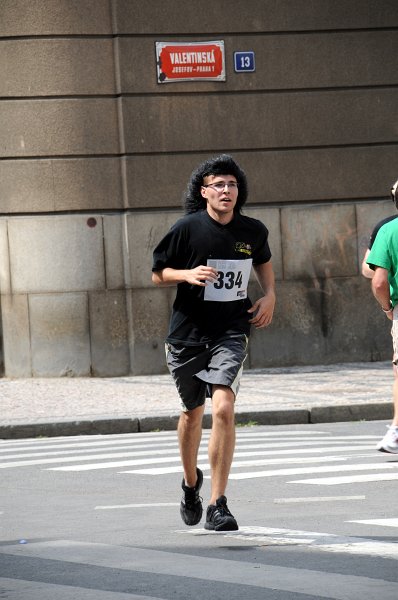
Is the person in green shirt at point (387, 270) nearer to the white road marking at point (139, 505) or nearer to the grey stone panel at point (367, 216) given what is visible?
the white road marking at point (139, 505)

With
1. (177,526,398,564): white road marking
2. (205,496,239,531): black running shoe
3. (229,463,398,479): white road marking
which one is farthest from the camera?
(229,463,398,479): white road marking

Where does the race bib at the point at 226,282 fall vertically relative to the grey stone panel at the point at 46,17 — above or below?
below

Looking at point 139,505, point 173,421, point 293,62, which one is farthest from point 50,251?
point 139,505

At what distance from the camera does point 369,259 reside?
10.0 m

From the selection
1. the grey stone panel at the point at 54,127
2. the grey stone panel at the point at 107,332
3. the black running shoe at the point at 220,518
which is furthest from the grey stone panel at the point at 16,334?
the black running shoe at the point at 220,518

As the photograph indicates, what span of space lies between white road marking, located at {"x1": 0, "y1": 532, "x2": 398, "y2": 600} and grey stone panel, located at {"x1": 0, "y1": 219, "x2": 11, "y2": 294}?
11.0 m

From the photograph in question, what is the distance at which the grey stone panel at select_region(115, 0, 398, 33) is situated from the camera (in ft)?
57.3

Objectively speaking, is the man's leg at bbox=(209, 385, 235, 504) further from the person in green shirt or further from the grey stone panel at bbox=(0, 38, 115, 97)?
the grey stone panel at bbox=(0, 38, 115, 97)

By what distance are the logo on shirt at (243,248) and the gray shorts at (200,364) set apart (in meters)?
0.41

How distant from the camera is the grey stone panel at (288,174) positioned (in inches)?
693

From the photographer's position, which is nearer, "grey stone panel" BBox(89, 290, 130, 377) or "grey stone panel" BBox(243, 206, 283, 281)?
"grey stone panel" BBox(89, 290, 130, 377)

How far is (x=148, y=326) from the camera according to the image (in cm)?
1773

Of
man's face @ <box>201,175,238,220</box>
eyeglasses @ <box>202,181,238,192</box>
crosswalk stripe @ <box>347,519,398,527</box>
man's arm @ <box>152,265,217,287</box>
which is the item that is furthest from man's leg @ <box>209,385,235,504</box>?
eyeglasses @ <box>202,181,238,192</box>

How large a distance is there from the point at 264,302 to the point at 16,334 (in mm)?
10469
